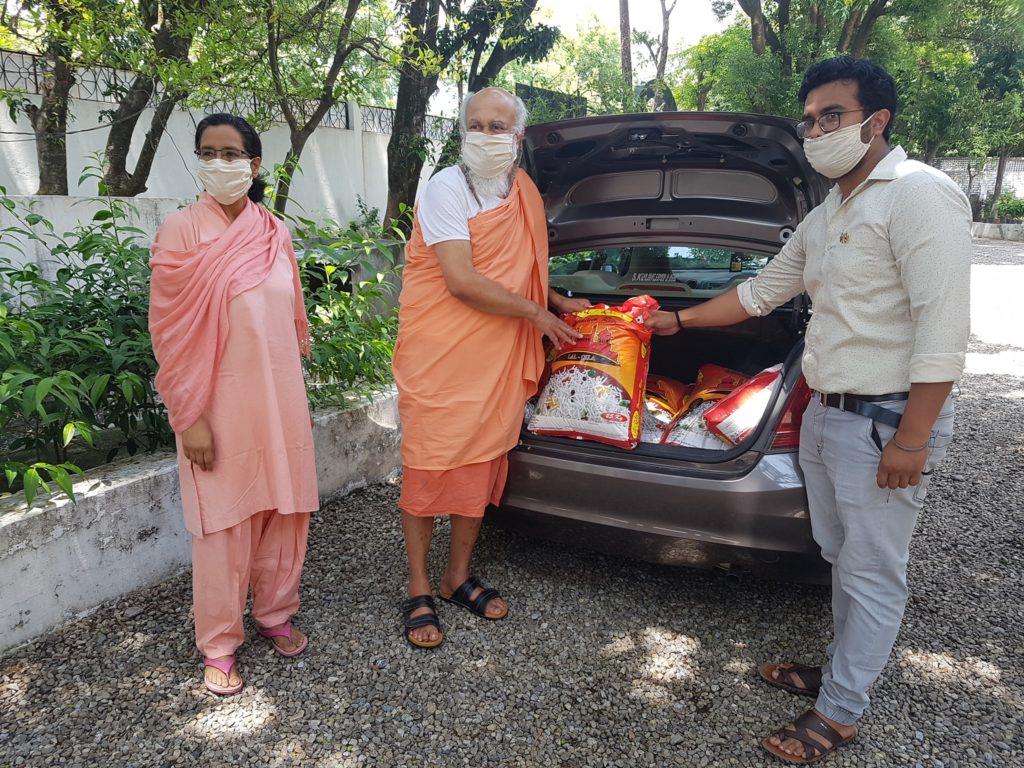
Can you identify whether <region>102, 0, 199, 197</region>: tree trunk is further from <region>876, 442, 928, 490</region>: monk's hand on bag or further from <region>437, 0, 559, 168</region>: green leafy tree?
<region>876, 442, 928, 490</region>: monk's hand on bag

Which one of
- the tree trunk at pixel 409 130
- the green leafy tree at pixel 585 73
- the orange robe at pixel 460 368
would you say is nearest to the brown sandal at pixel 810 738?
the orange robe at pixel 460 368

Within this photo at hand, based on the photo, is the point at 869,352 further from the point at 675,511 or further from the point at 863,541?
the point at 675,511

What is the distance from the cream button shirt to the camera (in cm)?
172

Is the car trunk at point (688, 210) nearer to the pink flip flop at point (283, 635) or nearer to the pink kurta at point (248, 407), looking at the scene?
the pink kurta at point (248, 407)

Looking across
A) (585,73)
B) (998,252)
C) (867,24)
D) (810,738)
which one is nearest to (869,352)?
(810,738)

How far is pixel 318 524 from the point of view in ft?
11.0

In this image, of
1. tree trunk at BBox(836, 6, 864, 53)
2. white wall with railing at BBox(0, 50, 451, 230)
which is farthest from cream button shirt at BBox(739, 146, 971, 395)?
tree trunk at BBox(836, 6, 864, 53)

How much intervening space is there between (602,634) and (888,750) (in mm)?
940

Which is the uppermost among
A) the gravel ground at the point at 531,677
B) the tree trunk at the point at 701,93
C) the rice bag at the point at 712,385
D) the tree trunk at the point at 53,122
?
the tree trunk at the point at 701,93

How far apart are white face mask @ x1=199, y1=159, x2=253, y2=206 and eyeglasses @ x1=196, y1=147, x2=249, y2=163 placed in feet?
0.05

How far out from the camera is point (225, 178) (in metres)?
2.23

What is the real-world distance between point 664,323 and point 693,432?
44 centimetres

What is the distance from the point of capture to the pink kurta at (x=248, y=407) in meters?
2.20

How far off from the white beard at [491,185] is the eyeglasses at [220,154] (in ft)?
2.44
